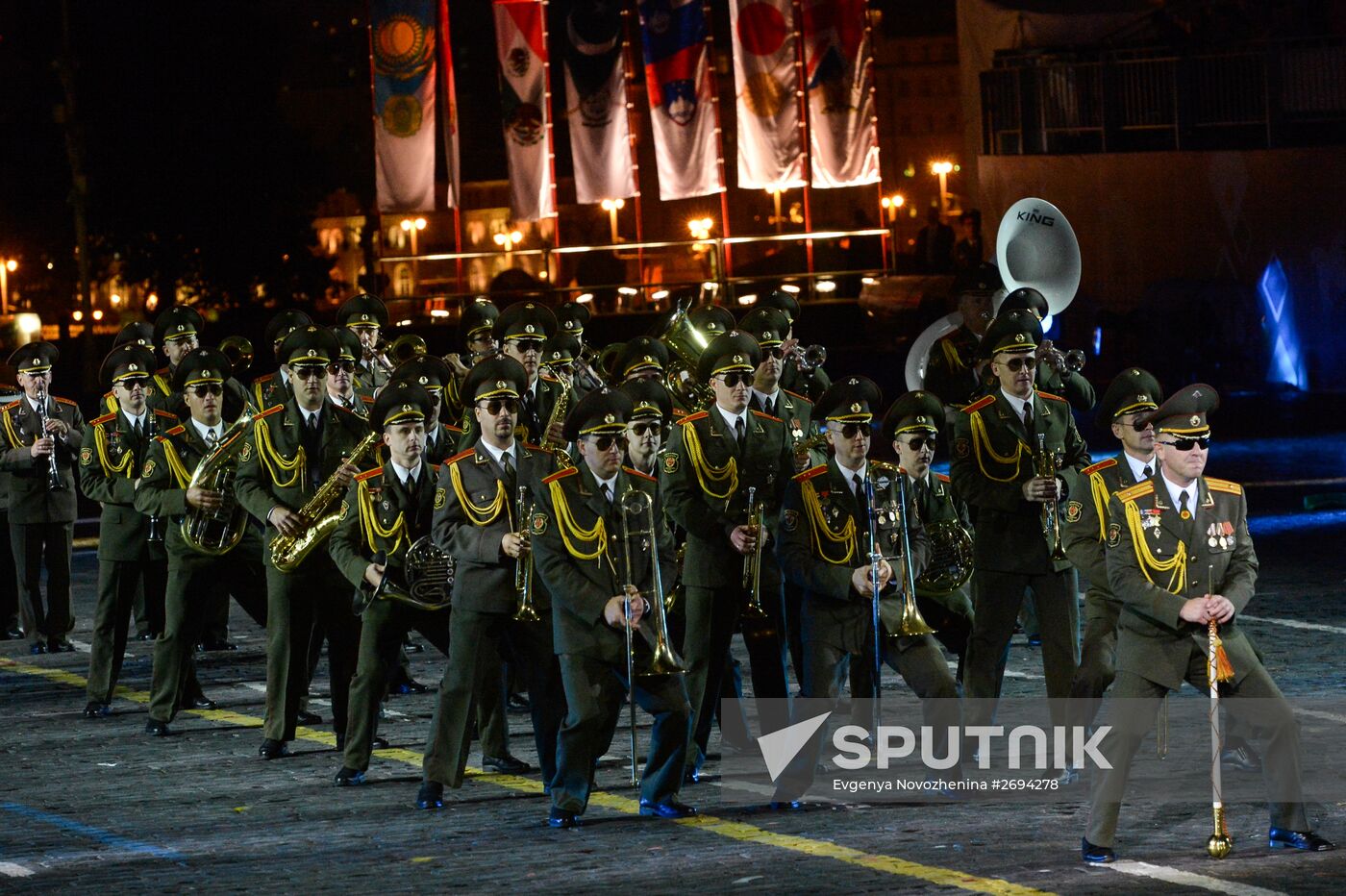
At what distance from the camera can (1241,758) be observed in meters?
11.1

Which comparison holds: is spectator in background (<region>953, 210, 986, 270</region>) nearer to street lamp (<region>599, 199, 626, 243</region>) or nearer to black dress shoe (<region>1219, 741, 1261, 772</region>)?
street lamp (<region>599, 199, 626, 243</region>)

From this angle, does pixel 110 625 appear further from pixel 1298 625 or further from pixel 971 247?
pixel 971 247

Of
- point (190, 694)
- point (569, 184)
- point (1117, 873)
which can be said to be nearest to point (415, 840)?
point (1117, 873)

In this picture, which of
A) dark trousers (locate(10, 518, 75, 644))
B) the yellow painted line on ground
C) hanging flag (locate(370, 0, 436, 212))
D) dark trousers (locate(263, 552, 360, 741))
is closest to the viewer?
the yellow painted line on ground

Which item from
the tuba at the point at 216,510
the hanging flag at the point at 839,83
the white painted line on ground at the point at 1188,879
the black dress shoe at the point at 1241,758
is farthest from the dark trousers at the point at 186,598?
the hanging flag at the point at 839,83

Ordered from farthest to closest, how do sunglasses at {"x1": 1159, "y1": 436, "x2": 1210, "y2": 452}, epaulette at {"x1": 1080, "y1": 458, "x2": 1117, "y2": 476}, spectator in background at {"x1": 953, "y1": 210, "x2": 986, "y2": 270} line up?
spectator in background at {"x1": 953, "y1": 210, "x2": 986, "y2": 270}
epaulette at {"x1": 1080, "y1": 458, "x2": 1117, "y2": 476}
sunglasses at {"x1": 1159, "y1": 436, "x2": 1210, "y2": 452}

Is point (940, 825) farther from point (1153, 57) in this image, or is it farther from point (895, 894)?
point (1153, 57)

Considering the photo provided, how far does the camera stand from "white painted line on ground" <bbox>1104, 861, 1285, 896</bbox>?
28.1 feet

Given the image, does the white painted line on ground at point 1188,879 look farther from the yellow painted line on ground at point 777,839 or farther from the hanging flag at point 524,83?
the hanging flag at point 524,83

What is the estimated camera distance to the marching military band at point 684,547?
937cm

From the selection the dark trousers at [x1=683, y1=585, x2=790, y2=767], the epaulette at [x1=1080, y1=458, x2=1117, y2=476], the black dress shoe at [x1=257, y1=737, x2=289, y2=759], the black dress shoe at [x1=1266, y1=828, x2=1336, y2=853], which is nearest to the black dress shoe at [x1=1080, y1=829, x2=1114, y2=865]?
the black dress shoe at [x1=1266, y1=828, x2=1336, y2=853]

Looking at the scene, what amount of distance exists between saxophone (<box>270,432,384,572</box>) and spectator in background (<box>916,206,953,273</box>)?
2540 cm

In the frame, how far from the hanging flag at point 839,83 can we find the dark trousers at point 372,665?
23.6 meters

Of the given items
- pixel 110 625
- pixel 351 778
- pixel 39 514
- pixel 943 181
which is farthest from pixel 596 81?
pixel 943 181
